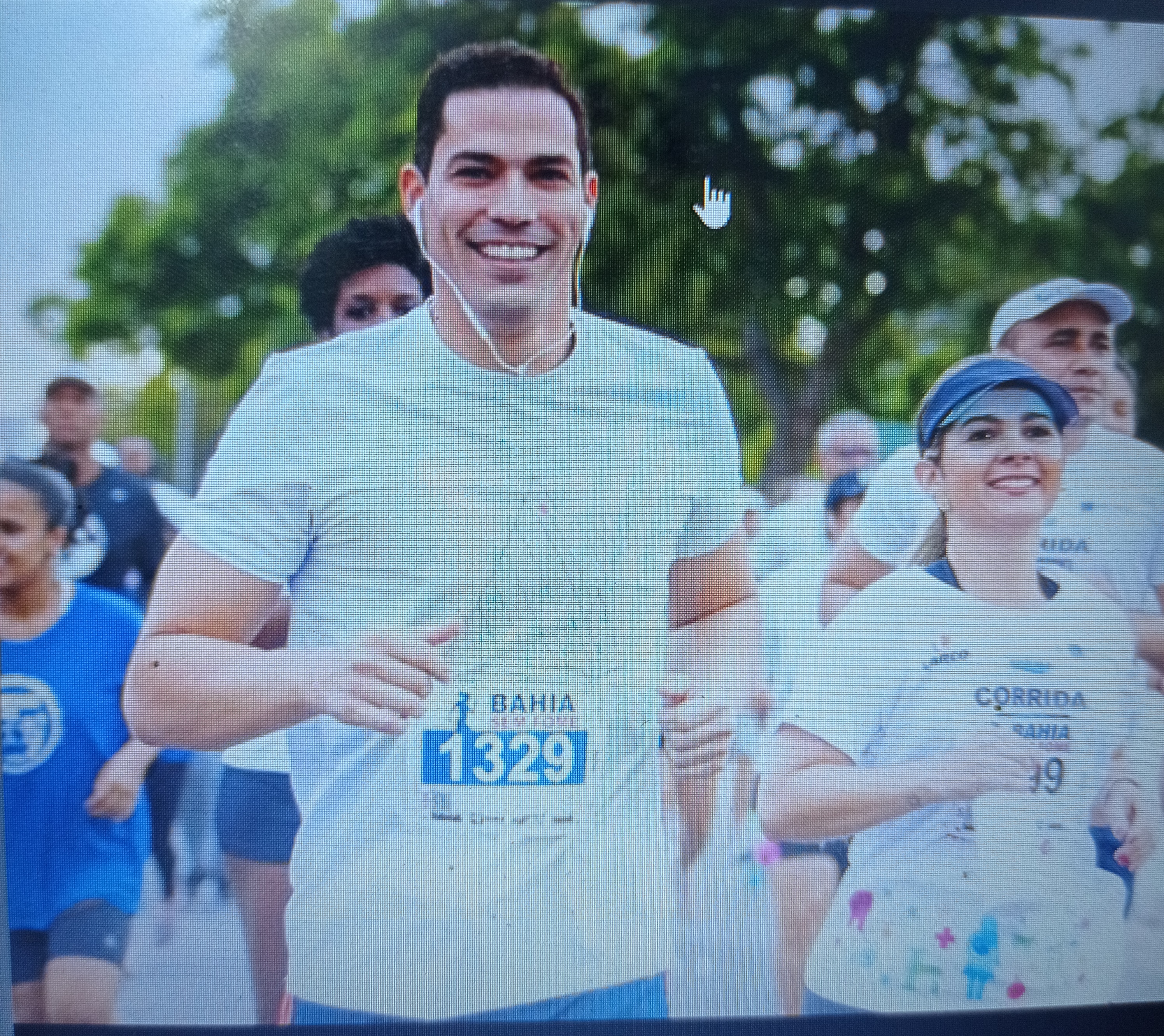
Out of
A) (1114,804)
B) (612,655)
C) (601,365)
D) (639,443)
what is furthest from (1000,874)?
(601,365)

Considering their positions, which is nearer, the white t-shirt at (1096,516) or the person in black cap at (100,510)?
the person in black cap at (100,510)

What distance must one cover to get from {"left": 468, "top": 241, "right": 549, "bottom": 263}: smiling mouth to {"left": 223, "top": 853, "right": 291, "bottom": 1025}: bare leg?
1.12m

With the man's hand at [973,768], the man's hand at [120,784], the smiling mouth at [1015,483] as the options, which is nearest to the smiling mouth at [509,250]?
the smiling mouth at [1015,483]

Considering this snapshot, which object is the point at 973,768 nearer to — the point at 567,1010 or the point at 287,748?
the point at 567,1010

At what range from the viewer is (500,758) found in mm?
2107

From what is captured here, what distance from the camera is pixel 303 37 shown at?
2.10 m

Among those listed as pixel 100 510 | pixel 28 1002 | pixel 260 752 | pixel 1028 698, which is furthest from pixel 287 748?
pixel 1028 698

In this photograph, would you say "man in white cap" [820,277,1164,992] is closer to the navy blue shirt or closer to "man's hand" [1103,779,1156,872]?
"man's hand" [1103,779,1156,872]

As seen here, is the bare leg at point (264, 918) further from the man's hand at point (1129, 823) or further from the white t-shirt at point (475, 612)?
the man's hand at point (1129, 823)

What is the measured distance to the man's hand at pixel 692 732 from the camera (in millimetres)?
2160

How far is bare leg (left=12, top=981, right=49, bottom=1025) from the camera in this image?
214 cm

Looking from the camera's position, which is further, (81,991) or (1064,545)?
(1064,545)

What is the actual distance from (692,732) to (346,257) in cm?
103

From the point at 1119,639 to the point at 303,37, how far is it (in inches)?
72.1
